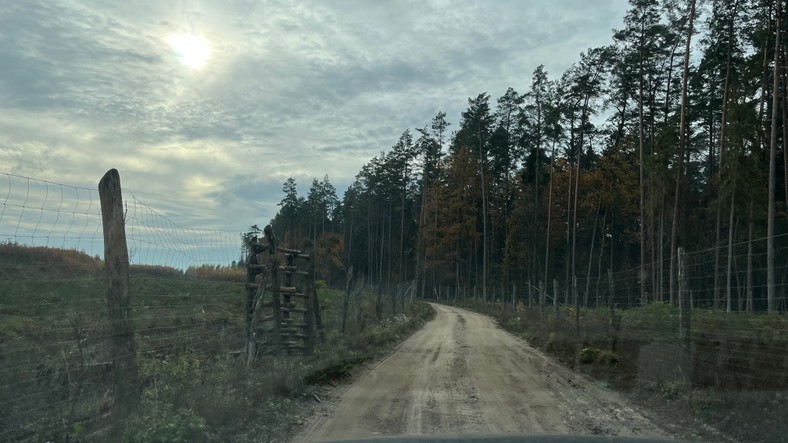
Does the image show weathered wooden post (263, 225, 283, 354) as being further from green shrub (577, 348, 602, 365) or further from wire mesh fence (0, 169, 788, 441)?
green shrub (577, 348, 602, 365)

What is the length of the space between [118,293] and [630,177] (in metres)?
40.0

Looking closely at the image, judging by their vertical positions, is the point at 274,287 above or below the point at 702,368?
above

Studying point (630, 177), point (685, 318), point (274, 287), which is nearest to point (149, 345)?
point (274, 287)

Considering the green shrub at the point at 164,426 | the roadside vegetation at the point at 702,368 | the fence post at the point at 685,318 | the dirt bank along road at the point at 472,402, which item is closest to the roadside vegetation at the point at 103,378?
the green shrub at the point at 164,426

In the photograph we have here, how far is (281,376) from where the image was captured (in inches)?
375

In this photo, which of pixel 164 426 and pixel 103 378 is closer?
pixel 164 426

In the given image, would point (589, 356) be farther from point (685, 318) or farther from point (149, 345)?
point (149, 345)

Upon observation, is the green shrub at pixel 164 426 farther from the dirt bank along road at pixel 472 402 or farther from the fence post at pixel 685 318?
the fence post at pixel 685 318

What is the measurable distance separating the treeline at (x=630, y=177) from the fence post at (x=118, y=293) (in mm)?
7705

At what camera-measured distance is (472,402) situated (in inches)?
364

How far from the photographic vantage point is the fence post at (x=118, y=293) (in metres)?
6.12

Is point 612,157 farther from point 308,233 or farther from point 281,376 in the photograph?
point 308,233

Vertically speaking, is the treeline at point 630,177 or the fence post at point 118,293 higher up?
the treeline at point 630,177

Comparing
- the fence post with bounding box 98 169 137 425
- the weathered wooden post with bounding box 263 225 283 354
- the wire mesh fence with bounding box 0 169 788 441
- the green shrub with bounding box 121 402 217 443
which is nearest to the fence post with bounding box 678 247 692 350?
the wire mesh fence with bounding box 0 169 788 441
